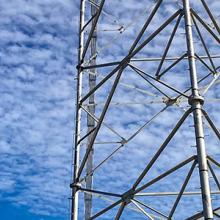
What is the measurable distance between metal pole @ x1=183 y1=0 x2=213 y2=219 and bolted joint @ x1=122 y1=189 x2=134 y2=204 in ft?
10.4

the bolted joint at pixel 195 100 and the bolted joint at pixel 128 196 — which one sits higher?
the bolted joint at pixel 195 100

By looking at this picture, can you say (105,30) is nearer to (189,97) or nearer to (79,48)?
(79,48)

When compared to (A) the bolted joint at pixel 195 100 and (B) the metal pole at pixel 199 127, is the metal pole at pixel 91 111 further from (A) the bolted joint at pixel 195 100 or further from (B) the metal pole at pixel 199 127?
(A) the bolted joint at pixel 195 100

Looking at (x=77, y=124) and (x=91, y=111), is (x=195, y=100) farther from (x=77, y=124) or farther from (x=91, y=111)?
(x=91, y=111)

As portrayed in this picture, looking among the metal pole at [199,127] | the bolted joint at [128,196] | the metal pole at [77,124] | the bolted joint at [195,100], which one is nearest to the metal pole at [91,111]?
the metal pole at [77,124]

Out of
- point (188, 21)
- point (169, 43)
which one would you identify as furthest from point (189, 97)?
point (169, 43)

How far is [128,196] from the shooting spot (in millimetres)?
12023

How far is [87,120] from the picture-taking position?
17422 mm

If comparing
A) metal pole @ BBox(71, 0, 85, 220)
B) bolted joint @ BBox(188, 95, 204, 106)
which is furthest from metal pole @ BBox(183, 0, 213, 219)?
metal pole @ BBox(71, 0, 85, 220)

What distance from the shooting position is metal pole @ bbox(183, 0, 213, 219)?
888cm

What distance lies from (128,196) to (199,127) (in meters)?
3.46

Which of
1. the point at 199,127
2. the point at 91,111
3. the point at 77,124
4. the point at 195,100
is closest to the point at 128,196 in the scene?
the point at 77,124

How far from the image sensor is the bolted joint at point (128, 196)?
1195 cm

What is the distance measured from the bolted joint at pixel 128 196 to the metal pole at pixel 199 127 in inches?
125
